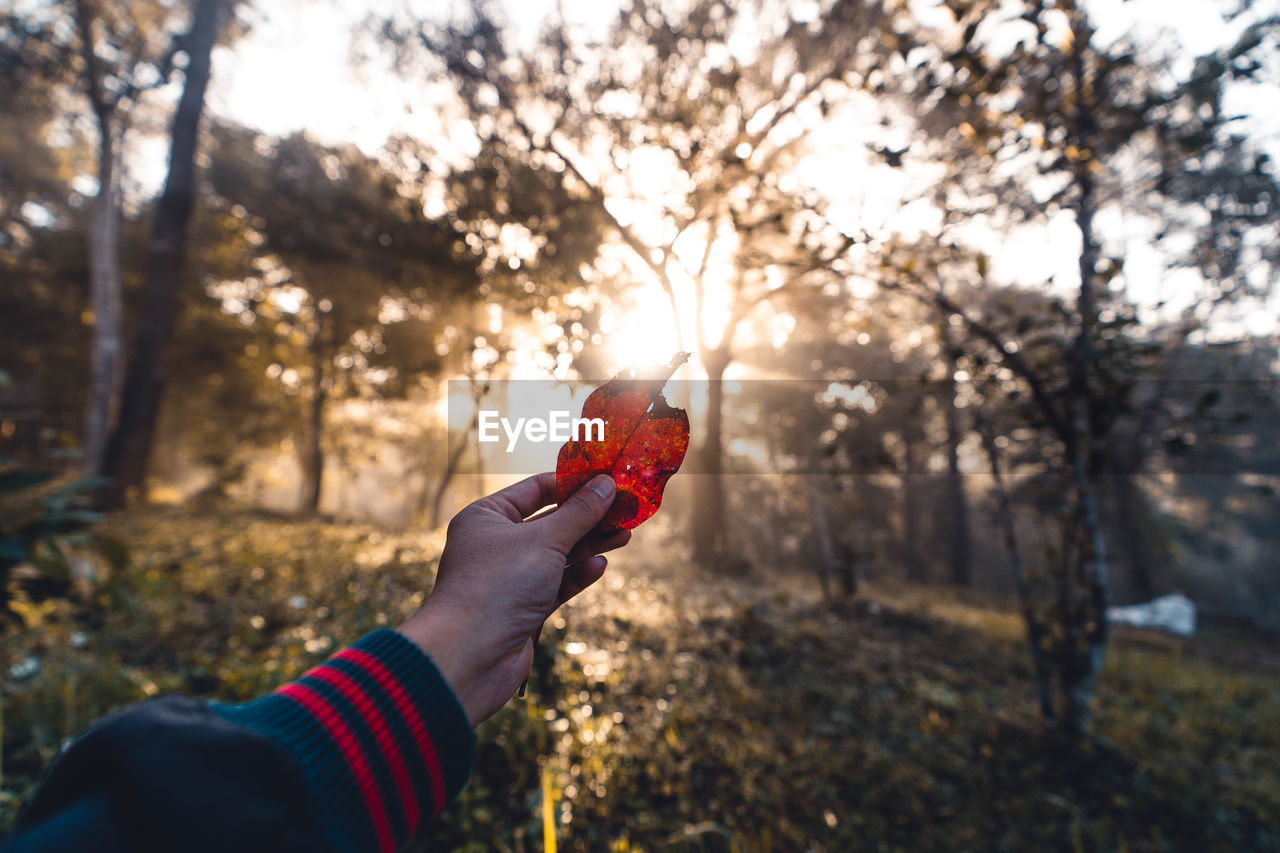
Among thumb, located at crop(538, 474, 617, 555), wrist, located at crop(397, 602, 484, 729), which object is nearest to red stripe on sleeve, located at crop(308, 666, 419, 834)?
wrist, located at crop(397, 602, 484, 729)

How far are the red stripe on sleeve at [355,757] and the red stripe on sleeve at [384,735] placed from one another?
3cm

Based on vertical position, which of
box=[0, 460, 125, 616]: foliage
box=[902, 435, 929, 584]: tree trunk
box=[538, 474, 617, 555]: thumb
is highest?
box=[538, 474, 617, 555]: thumb

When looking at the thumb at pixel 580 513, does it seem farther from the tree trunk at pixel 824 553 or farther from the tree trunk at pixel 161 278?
the tree trunk at pixel 161 278

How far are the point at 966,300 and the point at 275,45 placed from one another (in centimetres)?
1454

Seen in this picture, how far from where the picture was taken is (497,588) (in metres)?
1.02

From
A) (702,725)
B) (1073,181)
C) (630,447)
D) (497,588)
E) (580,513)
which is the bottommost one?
(702,725)

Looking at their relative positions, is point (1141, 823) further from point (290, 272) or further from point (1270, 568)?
point (1270, 568)

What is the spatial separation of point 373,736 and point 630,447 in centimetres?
68

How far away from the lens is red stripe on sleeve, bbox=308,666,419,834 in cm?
78

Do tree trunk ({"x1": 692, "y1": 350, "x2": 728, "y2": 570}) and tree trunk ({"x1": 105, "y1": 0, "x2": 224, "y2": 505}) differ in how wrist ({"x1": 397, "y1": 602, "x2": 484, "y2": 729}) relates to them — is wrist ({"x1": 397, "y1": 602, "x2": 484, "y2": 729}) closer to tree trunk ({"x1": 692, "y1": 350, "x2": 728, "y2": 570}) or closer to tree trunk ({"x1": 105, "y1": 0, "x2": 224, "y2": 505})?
Result: tree trunk ({"x1": 692, "y1": 350, "x2": 728, "y2": 570})

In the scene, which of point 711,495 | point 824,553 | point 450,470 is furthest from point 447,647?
point 824,553

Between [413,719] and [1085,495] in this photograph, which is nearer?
[413,719]

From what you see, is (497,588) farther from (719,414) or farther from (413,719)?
(719,414)

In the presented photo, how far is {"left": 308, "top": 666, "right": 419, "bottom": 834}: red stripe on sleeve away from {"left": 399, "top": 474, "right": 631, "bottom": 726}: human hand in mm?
116
